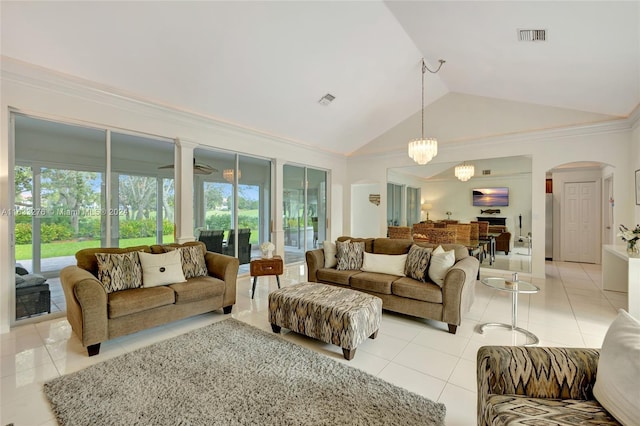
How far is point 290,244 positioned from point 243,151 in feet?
8.09

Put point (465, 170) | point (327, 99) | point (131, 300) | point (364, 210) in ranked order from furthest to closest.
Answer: point (364, 210) → point (465, 170) → point (327, 99) → point (131, 300)

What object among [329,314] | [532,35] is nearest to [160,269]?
[329,314]

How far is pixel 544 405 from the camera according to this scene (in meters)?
1.34

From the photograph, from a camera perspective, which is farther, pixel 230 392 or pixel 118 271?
pixel 118 271

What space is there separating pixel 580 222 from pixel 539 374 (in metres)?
7.73

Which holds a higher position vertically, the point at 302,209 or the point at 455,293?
the point at 302,209

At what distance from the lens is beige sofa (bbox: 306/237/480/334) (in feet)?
10.2

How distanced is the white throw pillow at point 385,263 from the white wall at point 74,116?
291 centimetres

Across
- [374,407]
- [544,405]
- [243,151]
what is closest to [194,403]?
[374,407]

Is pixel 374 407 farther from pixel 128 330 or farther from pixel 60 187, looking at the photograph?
pixel 60 187

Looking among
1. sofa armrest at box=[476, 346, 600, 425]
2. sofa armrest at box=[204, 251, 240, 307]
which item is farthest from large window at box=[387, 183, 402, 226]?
sofa armrest at box=[476, 346, 600, 425]

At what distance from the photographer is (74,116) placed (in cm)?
360

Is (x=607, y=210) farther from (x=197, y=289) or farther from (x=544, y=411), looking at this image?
(x=197, y=289)

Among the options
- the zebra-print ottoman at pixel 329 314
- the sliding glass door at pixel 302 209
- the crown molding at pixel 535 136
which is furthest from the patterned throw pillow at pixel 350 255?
the crown molding at pixel 535 136
